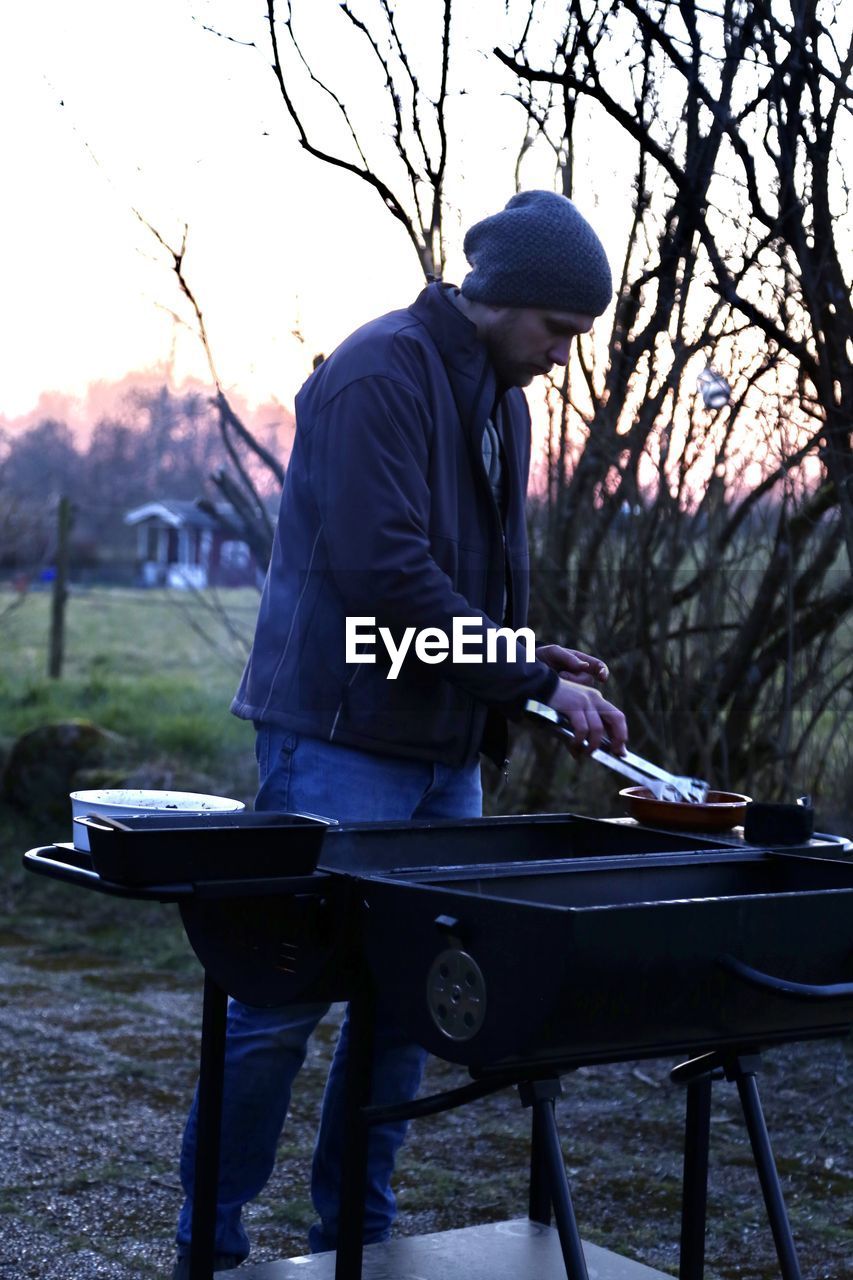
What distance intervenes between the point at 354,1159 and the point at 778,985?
631 millimetres

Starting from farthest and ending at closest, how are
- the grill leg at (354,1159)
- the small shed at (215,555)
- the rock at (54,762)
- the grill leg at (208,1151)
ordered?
the rock at (54,762) → the small shed at (215,555) → the grill leg at (208,1151) → the grill leg at (354,1159)

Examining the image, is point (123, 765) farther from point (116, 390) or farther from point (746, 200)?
point (116, 390)

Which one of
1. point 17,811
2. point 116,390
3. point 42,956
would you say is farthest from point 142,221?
point 116,390

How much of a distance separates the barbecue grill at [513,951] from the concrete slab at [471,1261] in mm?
314

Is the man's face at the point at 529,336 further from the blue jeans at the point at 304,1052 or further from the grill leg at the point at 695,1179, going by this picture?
the grill leg at the point at 695,1179

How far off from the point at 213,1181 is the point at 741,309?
9.40 feet

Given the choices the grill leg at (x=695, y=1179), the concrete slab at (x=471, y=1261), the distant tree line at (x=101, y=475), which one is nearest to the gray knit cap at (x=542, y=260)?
the grill leg at (x=695, y=1179)

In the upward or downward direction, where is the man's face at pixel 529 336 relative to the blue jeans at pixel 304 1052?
upward

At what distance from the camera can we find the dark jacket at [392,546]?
8.02ft

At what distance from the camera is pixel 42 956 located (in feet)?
18.2

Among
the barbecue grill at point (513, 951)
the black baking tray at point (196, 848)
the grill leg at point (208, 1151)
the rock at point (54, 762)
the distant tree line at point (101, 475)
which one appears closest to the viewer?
the barbecue grill at point (513, 951)

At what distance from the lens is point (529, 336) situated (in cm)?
265

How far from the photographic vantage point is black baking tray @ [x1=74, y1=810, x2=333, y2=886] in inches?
75.2

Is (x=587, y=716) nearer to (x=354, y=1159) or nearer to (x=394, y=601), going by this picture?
(x=394, y=601)
